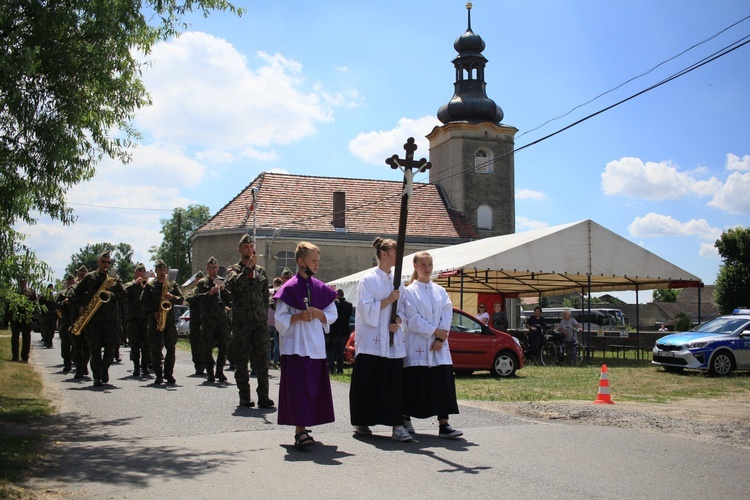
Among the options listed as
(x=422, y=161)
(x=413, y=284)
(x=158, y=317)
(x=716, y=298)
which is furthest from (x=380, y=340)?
(x=716, y=298)

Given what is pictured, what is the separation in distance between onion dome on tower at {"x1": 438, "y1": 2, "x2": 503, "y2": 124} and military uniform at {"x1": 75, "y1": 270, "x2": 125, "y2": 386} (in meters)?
42.4

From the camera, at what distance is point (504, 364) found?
17375 millimetres

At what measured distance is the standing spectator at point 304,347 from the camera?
7.12m

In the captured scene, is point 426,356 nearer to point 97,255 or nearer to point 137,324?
point 137,324

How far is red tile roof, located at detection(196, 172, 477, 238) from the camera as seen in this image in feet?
157

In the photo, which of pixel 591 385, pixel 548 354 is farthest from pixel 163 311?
pixel 548 354

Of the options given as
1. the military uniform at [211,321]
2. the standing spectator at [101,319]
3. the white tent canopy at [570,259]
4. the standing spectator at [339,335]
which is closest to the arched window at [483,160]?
the white tent canopy at [570,259]

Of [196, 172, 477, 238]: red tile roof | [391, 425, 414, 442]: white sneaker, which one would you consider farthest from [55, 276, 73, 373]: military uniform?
[196, 172, 477, 238]: red tile roof

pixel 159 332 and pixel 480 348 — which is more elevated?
pixel 159 332

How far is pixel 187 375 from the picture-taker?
1537 cm

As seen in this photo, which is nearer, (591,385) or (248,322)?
(248,322)

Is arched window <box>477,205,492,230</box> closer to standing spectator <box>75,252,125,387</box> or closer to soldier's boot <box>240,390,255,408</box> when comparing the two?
standing spectator <box>75,252,125,387</box>

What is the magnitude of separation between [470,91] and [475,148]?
162 inches

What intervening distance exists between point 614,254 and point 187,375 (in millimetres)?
12644
